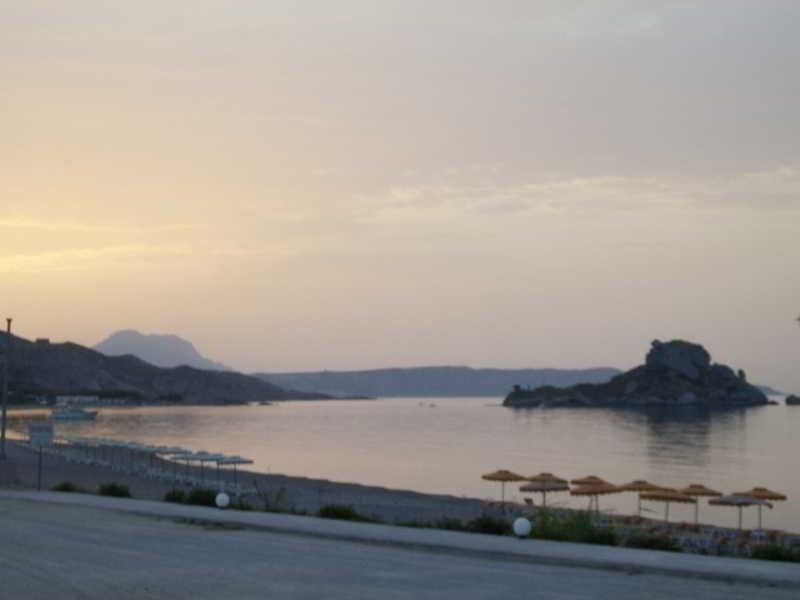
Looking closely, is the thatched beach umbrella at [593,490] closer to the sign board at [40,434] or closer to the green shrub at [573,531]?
the green shrub at [573,531]

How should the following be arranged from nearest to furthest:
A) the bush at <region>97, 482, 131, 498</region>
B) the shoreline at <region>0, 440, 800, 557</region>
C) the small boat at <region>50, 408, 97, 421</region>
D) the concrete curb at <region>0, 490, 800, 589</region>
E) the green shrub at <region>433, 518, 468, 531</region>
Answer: the concrete curb at <region>0, 490, 800, 589</region> → the green shrub at <region>433, 518, 468, 531</region> → the shoreline at <region>0, 440, 800, 557</region> → the bush at <region>97, 482, 131, 498</region> → the small boat at <region>50, 408, 97, 421</region>

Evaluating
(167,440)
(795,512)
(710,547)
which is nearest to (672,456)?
(795,512)

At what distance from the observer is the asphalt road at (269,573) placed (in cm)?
1086

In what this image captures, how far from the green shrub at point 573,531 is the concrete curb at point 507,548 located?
2.46 ft

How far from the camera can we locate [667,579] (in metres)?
11.9

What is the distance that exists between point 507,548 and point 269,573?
3.53m

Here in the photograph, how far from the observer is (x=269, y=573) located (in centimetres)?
1229

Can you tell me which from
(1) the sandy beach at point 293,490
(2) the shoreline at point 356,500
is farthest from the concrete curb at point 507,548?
(1) the sandy beach at point 293,490

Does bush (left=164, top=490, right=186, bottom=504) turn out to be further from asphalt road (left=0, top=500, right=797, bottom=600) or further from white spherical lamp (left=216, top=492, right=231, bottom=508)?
asphalt road (left=0, top=500, right=797, bottom=600)

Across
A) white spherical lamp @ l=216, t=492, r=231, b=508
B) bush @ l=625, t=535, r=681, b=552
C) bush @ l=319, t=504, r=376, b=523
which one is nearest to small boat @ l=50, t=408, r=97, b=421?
white spherical lamp @ l=216, t=492, r=231, b=508

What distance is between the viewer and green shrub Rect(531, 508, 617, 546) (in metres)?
15.3

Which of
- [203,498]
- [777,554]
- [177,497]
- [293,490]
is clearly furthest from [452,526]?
[293,490]

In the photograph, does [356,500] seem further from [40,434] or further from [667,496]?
[40,434]

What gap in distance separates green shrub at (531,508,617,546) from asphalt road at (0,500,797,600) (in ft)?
7.99
